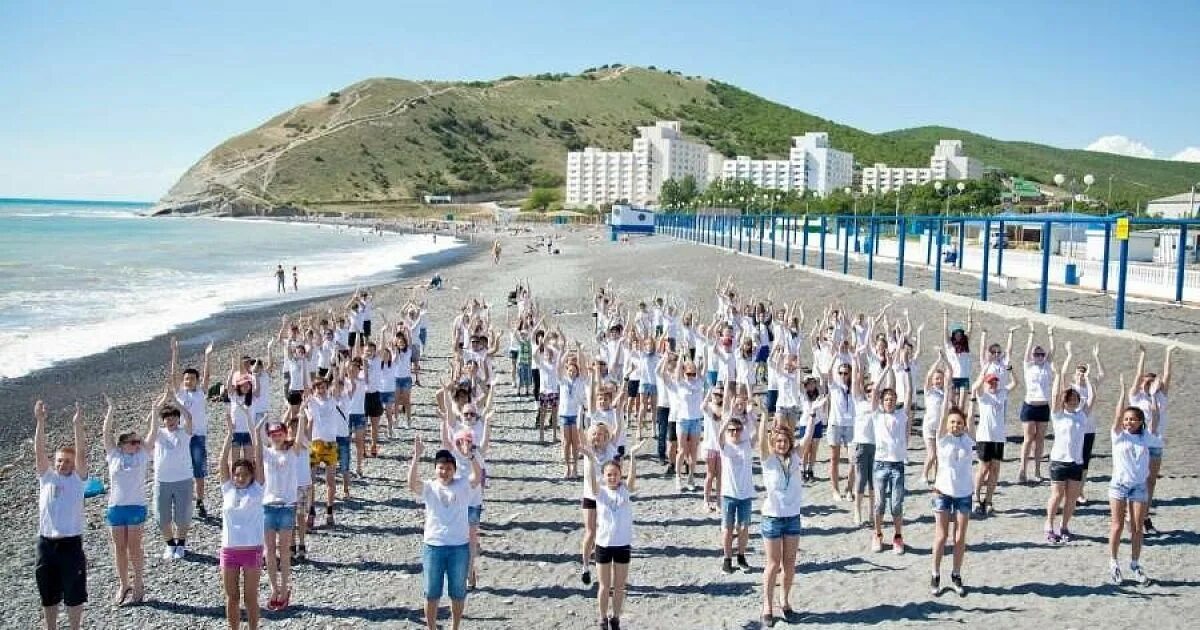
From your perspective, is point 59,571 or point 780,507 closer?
point 59,571

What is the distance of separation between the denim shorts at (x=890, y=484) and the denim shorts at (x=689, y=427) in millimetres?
2576

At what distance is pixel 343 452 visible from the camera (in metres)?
10.6

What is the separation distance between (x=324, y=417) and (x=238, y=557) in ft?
10.4

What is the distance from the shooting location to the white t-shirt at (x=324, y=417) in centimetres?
979

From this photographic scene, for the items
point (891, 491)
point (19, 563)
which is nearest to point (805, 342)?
point (891, 491)

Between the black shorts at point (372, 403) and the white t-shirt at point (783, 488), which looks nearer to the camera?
the white t-shirt at point (783, 488)

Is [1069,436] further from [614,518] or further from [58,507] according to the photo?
[58,507]

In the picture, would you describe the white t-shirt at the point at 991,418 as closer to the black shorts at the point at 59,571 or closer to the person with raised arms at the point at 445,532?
the person with raised arms at the point at 445,532

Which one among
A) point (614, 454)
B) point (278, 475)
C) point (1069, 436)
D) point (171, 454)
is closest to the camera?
point (278, 475)

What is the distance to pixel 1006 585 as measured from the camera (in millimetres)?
7762

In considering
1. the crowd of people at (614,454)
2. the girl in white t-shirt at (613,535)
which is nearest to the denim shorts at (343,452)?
the crowd of people at (614,454)

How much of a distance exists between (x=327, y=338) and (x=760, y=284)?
2005cm

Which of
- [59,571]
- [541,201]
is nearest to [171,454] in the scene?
[59,571]

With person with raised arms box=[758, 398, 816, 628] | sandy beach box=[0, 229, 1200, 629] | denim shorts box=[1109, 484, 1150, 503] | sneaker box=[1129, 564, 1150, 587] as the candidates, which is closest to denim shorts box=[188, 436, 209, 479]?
sandy beach box=[0, 229, 1200, 629]
